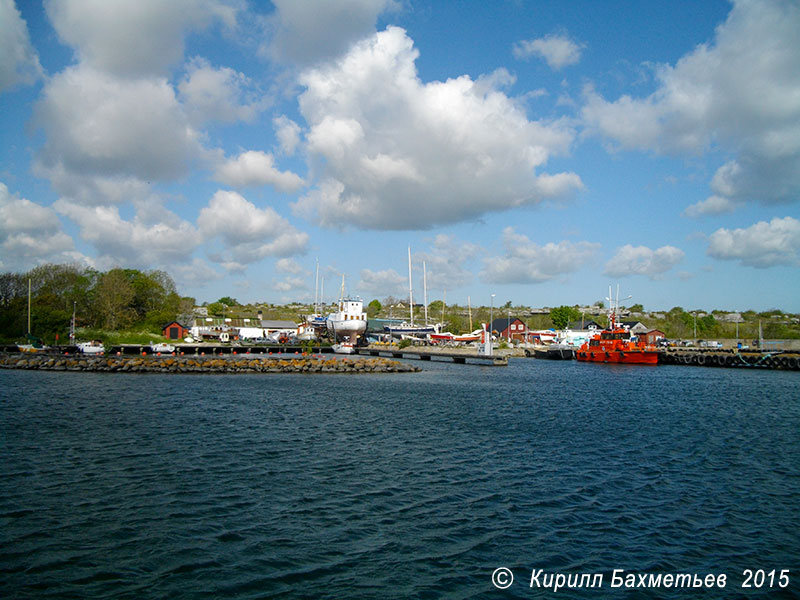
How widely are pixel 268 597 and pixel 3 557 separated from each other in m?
5.30

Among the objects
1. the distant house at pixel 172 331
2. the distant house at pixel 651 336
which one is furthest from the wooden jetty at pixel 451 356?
the distant house at pixel 651 336

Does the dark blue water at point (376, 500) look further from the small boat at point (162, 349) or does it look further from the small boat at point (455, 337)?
the small boat at point (455, 337)

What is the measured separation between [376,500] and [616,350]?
70141 mm

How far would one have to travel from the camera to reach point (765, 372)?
61.1m

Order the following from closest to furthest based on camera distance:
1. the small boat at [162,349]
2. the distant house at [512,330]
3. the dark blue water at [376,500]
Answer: the dark blue water at [376,500] < the small boat at [162,349] < the distant house at [512,330]

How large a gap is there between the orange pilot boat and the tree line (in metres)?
74.0

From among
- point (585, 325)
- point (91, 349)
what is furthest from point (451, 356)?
point (585, 325)

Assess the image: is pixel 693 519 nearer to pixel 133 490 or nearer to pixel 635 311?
pixel 133 490

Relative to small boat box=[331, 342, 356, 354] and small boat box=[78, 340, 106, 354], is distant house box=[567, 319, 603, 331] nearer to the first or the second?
small boat box=[331, 342, 356, 354]

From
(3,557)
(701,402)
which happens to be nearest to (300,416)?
(3,557)

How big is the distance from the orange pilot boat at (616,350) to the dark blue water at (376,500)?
47.5 metres

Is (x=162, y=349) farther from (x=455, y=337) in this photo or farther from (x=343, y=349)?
(x=455, y=337)

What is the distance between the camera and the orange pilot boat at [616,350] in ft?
242

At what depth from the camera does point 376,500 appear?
13.5 m
